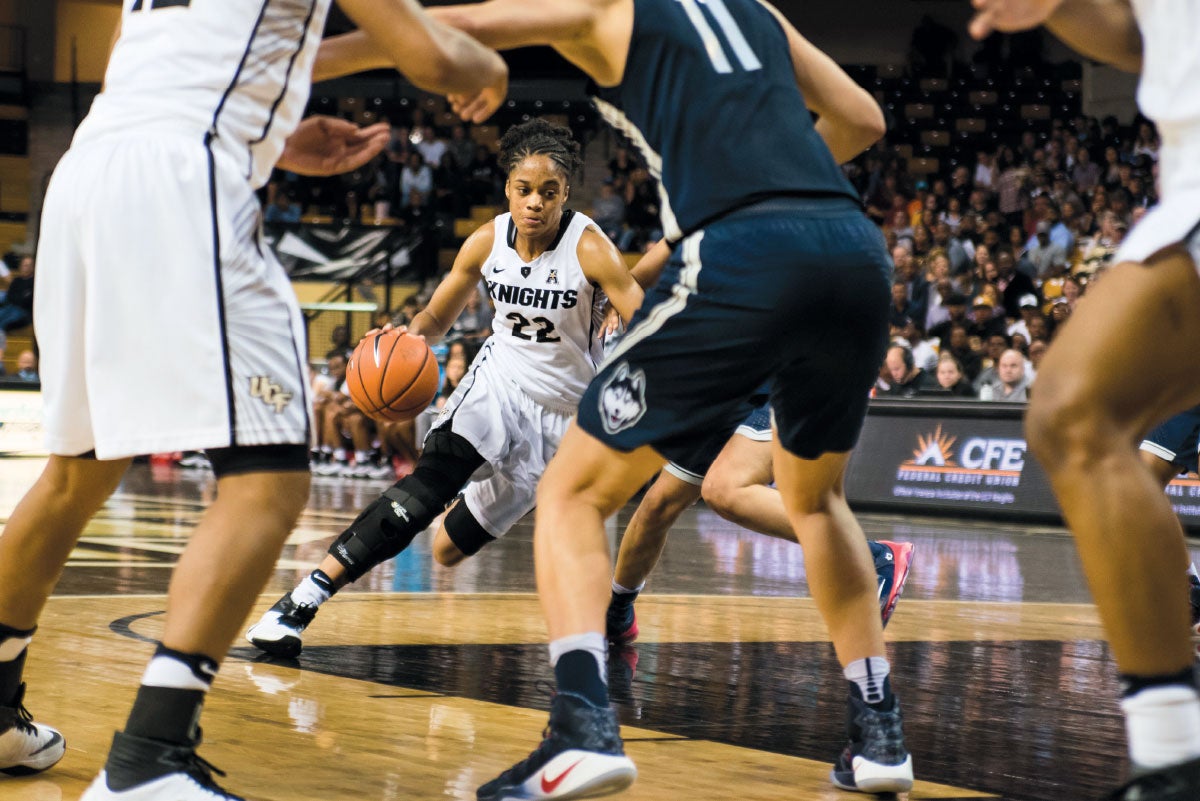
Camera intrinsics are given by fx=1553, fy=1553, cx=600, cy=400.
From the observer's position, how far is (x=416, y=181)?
23.6 m

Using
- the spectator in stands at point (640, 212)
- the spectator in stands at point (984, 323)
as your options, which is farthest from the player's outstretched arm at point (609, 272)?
the spectator in stands at point (640, 212)

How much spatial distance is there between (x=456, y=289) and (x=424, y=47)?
3.01 metres

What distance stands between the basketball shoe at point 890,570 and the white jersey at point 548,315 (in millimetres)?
1379

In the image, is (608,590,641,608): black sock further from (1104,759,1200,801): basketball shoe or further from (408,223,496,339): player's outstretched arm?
(1104,759,1200,801): basketball shoe

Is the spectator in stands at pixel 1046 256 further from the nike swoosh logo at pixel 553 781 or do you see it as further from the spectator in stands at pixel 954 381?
the nike swoosh logo at pixel 553 781

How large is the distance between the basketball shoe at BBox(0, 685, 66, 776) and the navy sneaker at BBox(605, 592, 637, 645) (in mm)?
2604

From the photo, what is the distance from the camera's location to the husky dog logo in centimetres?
316

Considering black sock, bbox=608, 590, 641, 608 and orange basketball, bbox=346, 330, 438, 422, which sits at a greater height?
orange basketball, bbox=346, 330, 438, 422

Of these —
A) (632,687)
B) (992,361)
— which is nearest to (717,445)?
(632,687)

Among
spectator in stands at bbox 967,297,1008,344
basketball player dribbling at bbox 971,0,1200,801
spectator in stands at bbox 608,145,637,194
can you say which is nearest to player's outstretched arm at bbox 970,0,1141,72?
basketball player dribbling at bbox 971,0,1200,801

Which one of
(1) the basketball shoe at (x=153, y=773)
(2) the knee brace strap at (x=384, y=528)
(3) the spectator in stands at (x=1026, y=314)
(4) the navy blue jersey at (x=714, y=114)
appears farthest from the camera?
(3) the spectator in stands at (x=1026, y=314)

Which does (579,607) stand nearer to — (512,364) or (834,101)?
(834,101)

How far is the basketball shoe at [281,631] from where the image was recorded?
16.6 ft

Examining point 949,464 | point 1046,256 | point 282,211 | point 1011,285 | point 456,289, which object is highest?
point 282,211
